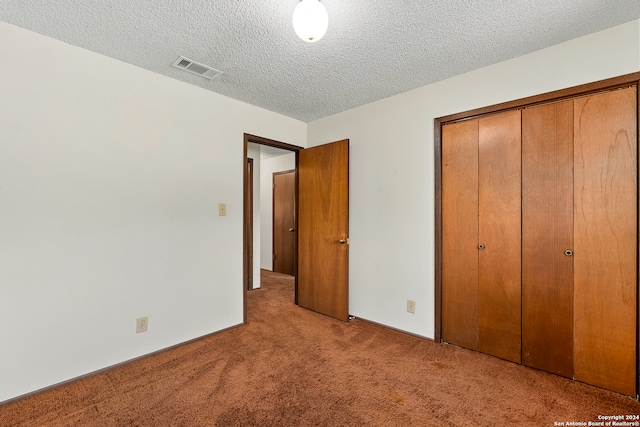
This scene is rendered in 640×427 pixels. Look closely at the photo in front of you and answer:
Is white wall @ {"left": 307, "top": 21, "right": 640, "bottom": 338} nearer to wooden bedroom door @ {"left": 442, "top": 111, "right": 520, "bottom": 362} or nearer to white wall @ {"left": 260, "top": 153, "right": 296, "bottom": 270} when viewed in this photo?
wooden bedroom door @ {"left": 442, "top": 111, "right": 520, "bottom": 362}

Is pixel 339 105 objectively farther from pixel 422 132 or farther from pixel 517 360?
pixel 517 360

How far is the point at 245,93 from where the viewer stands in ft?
8.98

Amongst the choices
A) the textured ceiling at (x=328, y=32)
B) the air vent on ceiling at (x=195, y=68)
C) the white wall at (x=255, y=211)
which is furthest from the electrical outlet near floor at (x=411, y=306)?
the air vent on ceiling at (x=195, y=68)

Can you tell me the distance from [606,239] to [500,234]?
23.2 inches

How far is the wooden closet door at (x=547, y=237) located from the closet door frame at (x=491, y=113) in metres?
0.07

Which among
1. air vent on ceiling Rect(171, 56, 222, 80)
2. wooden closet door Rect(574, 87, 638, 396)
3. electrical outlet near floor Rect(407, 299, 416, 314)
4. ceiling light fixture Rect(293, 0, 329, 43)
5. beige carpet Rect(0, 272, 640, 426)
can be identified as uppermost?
air vent on ceiling Rect(171, 56, 222, 80)

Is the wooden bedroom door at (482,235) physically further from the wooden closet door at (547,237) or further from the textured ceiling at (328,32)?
the textured ceiling at (328,32)

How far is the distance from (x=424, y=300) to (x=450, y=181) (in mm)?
1111

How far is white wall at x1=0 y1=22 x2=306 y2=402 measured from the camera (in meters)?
1.76

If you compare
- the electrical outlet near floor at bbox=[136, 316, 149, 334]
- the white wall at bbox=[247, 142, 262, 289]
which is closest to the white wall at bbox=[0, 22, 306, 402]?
the electrical outlet near floor at bbox=[136, 316, 149, 334]

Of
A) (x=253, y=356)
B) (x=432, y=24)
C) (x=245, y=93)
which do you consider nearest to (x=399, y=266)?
(x=253, y=356)

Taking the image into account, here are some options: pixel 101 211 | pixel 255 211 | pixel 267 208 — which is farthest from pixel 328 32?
pixel 267 208

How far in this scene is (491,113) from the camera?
7.45 ft

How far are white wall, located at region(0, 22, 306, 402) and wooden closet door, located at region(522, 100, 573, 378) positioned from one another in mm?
2555
